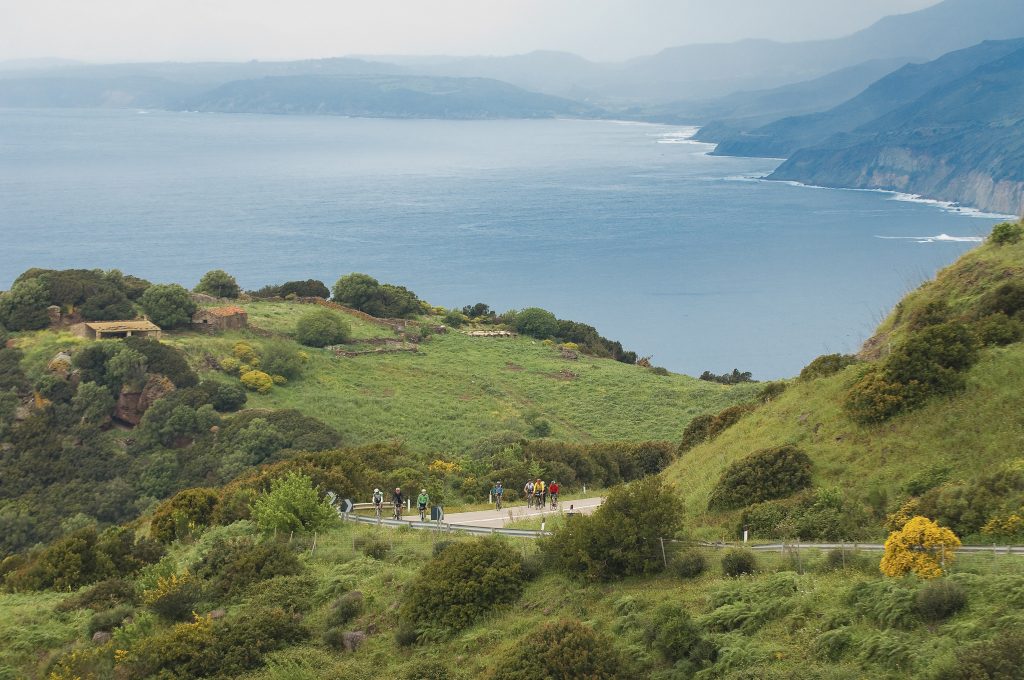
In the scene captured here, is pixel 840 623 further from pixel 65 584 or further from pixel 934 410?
pixel 65 584

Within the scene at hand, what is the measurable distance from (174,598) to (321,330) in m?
41.9

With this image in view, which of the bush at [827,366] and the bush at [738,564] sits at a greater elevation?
the bush at [827,366]

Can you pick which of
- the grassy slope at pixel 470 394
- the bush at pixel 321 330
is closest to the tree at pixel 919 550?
the grassy slope at pixel 470 394

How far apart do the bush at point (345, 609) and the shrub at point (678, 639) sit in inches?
238

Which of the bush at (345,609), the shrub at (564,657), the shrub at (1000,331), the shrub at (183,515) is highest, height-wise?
the shrub at (1000,331)

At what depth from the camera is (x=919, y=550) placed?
15.3 metres

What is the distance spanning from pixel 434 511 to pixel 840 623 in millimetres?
13115

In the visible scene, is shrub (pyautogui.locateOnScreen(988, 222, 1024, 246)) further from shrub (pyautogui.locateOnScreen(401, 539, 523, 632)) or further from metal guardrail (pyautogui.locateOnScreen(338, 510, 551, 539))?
shrub (pyautogui.locateOnScreen(401, 539, 523, 632))

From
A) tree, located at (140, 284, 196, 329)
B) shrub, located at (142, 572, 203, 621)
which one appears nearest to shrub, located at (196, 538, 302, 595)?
shrub, located at (142, 572, 203, 621)

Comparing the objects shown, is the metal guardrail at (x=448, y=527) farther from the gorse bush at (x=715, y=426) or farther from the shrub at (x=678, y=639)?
the gorse bush at (x=715, y=426)

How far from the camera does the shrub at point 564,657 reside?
47.6ft

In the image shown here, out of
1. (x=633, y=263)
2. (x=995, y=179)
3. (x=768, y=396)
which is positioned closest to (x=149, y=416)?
(x=768, y=396)

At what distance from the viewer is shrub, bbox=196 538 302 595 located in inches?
818

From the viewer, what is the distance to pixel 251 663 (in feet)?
57.0
